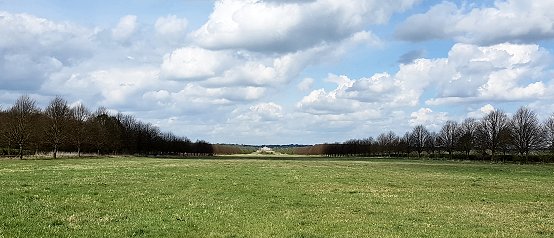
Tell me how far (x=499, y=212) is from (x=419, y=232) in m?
7.97

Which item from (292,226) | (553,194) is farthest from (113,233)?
(553,194)

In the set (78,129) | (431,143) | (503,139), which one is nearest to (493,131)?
(503,139)

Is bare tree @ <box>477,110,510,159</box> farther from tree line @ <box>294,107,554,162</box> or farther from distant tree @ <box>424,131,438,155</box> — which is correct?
distant tree @ <box>424,131,438,155</box>

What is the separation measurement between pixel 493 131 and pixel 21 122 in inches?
4617

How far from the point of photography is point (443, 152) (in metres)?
180

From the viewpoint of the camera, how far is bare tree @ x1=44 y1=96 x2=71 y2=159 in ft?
354

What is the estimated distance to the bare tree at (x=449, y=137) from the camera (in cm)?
16238

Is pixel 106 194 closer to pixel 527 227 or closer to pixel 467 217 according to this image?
pixel 467 217

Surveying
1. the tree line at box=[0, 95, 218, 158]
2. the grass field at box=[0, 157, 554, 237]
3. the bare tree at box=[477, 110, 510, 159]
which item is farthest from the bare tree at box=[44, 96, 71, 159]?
the bare tree at box=[477, 110, 510, 159]

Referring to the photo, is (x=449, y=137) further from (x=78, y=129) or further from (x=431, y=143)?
(x=78, y=129)

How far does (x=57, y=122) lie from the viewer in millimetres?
110000

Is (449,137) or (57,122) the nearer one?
(57,122)

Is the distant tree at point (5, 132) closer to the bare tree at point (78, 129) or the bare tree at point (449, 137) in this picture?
the bare tree at point (78, 129)

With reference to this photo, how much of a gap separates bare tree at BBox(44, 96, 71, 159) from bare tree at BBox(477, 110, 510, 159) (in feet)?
352
